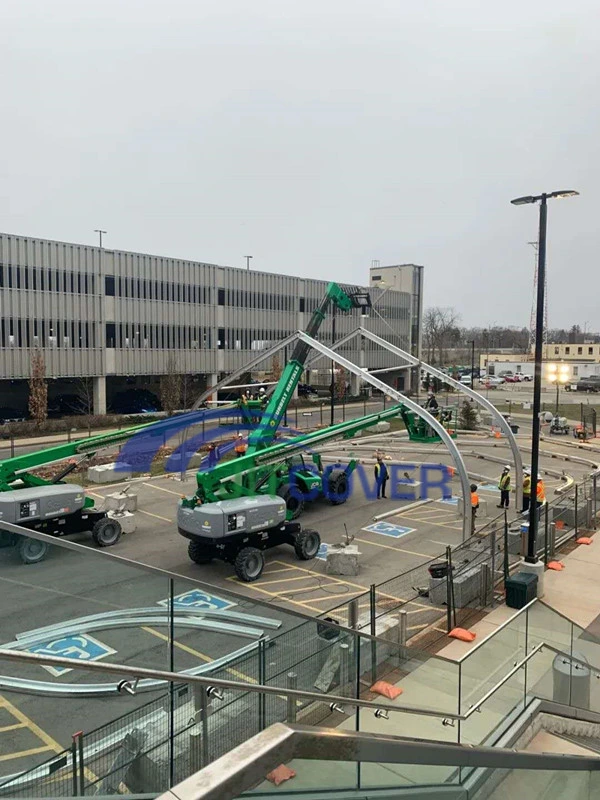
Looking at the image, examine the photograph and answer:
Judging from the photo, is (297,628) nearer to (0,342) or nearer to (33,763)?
→ (33,763)

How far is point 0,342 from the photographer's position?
150ft

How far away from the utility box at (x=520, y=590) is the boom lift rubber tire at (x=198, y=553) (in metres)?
Answer: 7.28

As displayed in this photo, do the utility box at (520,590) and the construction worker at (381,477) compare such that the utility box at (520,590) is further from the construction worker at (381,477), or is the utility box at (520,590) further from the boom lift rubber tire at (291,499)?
the construction worker at (381,477)

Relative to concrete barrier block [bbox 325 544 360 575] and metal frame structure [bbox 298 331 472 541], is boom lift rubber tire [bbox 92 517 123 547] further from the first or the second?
metal frame structure [bbox 298 331 472 541]

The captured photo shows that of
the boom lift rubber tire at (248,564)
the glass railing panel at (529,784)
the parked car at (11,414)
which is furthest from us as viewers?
the parked car at (11,414)

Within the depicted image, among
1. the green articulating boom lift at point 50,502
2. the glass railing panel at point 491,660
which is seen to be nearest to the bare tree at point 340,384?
the green articulating boom lift at point 50,502

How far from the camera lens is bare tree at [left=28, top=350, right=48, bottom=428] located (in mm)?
43812

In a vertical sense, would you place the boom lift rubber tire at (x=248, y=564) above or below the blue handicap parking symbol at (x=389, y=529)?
above

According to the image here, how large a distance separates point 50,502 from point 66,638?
560 inches

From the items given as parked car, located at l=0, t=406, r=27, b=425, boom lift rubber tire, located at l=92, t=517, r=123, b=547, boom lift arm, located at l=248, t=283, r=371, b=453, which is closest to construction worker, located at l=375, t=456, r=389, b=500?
boom lift arm, located at l=248, t=283, r=371, b=453

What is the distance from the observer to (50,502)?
17.1 meters

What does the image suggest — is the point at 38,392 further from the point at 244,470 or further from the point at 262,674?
the point at 262,674

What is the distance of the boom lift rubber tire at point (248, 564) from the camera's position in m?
15.7

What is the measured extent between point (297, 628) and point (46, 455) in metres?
13.0
